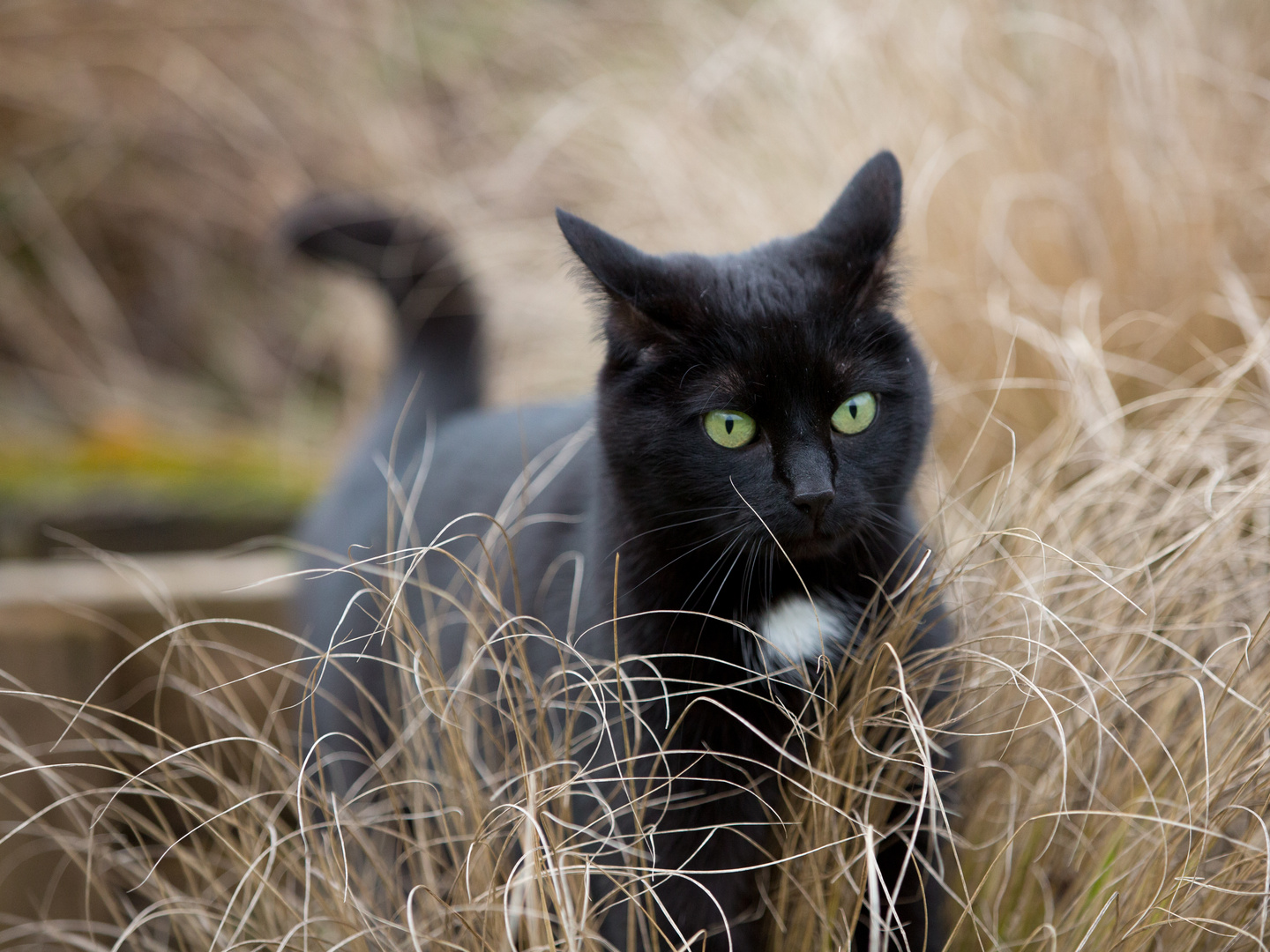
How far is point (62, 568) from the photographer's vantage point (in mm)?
2076

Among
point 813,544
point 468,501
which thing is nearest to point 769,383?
point 813,544

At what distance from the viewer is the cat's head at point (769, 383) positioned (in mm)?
1093

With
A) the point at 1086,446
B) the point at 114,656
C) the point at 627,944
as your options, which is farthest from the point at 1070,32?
the point at 114,656

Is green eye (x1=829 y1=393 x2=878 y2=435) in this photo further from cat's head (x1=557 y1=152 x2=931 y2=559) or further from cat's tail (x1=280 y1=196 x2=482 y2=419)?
Answer: cat's tail (x1=280 y1=196 x2=482 y2=419)

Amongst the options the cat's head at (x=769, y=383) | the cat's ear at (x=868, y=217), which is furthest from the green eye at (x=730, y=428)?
the cat's ear at (x=868, y=217)

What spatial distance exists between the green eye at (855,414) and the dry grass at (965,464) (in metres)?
0.15

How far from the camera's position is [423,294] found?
6.46ft

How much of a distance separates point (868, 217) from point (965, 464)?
340 mm

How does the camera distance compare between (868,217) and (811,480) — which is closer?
(811,480)

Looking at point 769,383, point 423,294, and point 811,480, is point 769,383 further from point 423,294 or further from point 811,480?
point 423,294

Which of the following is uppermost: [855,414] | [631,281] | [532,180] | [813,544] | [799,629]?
[532,180]

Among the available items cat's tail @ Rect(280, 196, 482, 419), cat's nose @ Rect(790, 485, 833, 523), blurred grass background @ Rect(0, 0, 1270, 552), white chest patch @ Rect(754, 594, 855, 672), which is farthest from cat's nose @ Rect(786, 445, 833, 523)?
cat's tail @ Rect(280, 196, 482, 419)

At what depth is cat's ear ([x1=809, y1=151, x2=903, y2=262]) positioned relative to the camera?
1.17 meters

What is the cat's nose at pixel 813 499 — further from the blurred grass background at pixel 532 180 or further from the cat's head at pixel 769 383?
the blurred grass background at pixel 532 180
